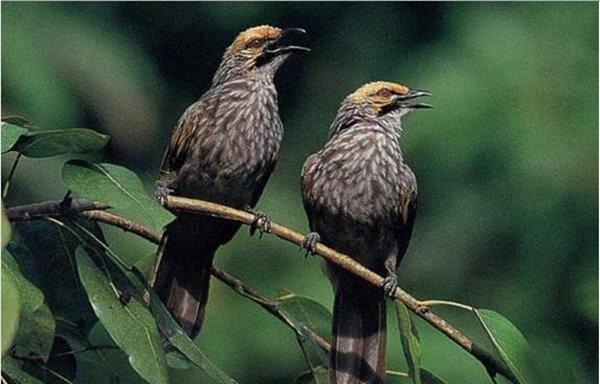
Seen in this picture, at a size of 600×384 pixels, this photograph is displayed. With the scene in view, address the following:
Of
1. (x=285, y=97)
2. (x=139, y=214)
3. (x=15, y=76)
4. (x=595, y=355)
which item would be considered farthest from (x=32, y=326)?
(x=285, y=97)

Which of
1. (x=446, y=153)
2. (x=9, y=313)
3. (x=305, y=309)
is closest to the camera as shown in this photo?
(x=9, y=313)

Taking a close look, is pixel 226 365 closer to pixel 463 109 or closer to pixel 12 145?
pixel 463 109

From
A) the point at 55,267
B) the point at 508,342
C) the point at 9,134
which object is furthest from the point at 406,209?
the point at 9,134

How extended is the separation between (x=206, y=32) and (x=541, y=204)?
7.68 ft

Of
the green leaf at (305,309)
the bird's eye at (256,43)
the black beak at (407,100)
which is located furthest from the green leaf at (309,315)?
the bird's eye at (256,43)

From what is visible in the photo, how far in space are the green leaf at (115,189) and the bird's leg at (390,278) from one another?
830 mm

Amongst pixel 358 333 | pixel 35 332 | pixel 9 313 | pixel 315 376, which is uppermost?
pixel 9 313

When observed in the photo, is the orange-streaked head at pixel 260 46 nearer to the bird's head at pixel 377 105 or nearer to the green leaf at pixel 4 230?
the bird's head at pixel 377 105

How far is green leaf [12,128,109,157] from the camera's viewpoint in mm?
2412

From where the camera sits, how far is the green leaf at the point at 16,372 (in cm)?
233

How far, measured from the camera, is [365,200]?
12.2ft

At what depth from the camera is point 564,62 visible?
6.84 m

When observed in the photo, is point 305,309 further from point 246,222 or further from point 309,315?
point 246,222

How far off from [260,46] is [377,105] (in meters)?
0.32
